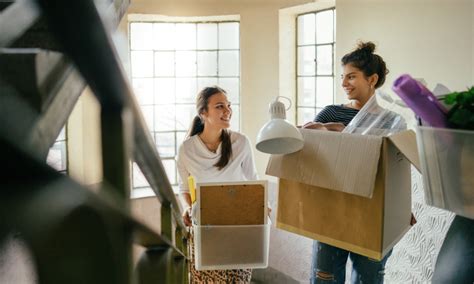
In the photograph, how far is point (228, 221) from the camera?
6.41ft

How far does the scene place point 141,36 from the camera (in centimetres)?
409

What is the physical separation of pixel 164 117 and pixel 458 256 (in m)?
3.20

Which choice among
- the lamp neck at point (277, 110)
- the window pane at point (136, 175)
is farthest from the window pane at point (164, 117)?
the window pane at point (136, 175)

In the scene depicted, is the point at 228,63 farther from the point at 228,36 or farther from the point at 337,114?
the point at 337,114

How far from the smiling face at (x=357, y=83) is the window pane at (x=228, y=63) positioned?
2239 mm

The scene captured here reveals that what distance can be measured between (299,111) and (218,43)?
91 cm

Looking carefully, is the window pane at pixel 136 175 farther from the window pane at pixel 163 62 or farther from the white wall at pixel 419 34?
the window pane at pixel 163 62

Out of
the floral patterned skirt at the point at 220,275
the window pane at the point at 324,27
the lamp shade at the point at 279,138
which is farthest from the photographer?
the window pane at the point at 324,27

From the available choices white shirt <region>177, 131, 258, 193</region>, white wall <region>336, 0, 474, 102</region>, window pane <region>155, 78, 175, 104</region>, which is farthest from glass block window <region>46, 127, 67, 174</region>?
window pane <region>155, 78, 175, 104</region>

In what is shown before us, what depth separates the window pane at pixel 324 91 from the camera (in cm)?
372

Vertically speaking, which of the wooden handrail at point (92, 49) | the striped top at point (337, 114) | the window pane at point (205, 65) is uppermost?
the window pane at point (205, 65)

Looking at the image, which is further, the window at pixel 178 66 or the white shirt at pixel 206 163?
the window at pixel 178 66

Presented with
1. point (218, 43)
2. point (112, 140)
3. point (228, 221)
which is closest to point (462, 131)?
point (112, 140)

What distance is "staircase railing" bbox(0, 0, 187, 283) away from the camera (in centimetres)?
32
